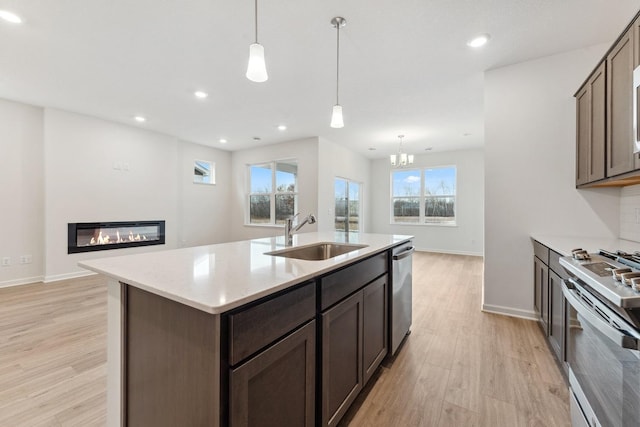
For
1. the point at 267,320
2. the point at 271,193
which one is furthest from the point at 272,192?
the point at 267,320

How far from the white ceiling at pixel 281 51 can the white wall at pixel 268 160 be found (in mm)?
1405

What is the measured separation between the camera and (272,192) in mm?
6660

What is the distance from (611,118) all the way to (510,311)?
6.53 ft

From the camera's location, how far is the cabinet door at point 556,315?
5.75 ft

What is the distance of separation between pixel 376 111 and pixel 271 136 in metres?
2.52

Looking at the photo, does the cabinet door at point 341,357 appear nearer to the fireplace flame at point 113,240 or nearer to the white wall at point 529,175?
the white wall at point 529,175

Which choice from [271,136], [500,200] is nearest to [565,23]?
[500,200]

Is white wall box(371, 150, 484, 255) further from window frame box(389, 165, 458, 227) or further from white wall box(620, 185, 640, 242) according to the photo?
white wall box(620, 185, 640, 242)

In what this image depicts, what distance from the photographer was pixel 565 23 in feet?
7.36

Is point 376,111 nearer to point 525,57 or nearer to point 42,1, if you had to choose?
point 525,57

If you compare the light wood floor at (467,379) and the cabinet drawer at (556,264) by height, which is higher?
the cabinet drawer at (556,264)

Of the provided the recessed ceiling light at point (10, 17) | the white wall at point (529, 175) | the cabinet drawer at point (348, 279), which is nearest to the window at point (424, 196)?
the white wall at point (529, 175)

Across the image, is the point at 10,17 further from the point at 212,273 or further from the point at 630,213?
the point at 630,213

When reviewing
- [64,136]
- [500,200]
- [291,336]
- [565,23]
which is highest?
[565,23]
